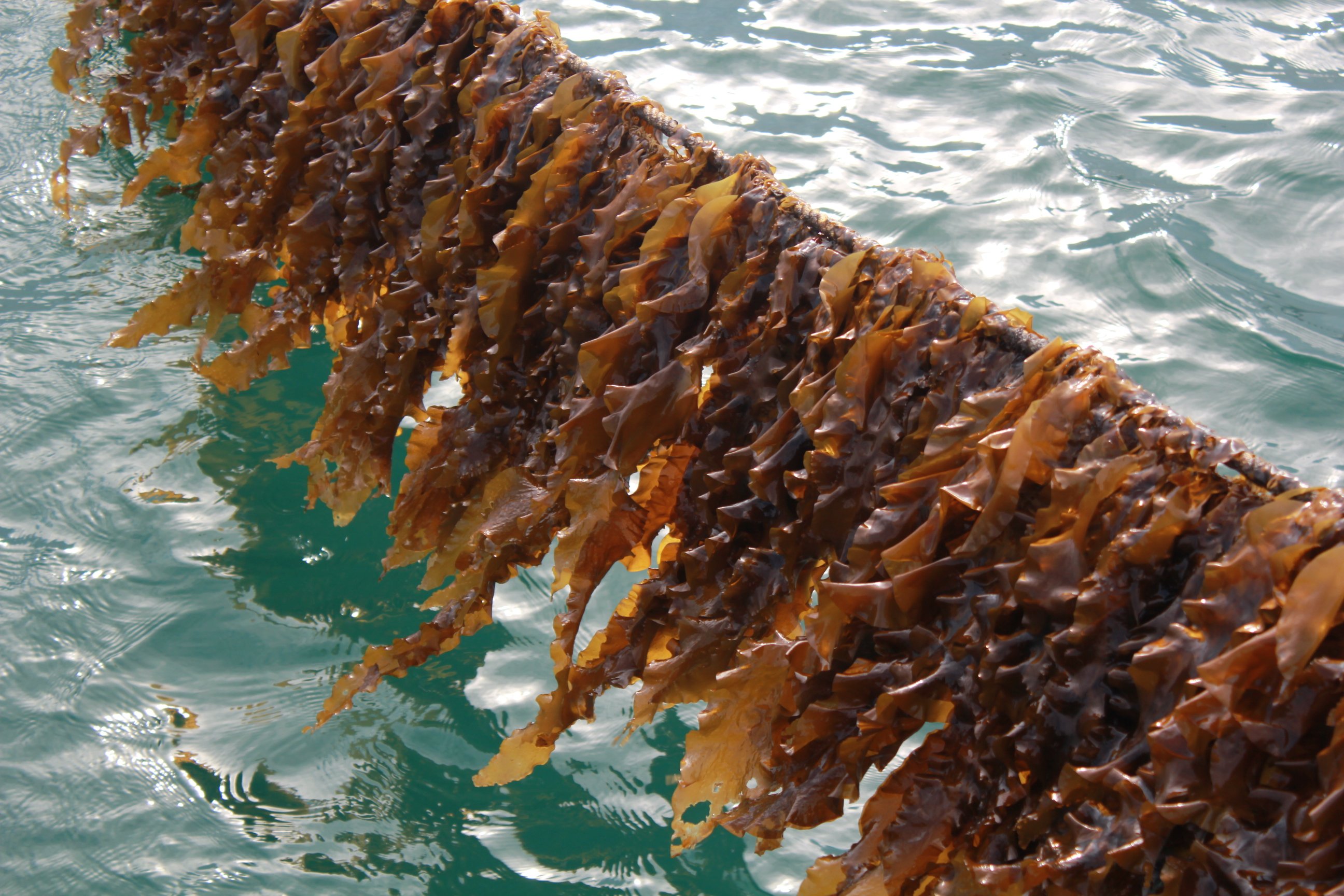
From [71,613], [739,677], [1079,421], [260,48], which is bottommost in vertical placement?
[71,613]

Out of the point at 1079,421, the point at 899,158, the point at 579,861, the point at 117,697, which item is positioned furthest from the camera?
the point at 899,158

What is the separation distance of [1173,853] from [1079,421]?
1.56ft

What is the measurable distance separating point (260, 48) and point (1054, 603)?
7.69 ft

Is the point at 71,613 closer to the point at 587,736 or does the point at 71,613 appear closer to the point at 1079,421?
the point at 587,736

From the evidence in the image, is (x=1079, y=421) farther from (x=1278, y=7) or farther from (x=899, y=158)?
(x=1278, y=7)

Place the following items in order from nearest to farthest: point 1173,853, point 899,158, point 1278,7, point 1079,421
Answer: point 1173,853 < point 1079,421 < point 899,158 < point 1278,7

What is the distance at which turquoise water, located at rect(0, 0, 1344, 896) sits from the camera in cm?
208

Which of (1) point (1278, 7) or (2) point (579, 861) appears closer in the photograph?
(2) point (579, 861)

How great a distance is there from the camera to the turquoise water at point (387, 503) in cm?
208

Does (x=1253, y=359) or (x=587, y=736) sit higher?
(x=1253, y=359)

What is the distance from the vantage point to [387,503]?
2.79 metres

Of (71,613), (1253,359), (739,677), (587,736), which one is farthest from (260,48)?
(1253,359)

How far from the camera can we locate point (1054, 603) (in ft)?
3.65

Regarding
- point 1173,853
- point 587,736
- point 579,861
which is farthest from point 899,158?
point 1173,853
